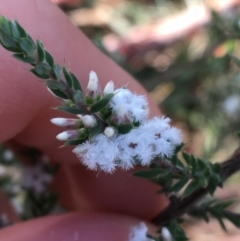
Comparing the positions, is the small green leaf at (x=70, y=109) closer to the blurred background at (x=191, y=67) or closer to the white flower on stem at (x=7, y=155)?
the white flower on stem at (x=7, y=155)

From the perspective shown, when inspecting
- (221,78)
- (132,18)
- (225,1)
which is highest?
(132,18)

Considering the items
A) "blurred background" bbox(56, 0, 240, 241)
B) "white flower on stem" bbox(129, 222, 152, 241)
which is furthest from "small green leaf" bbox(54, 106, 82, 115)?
"blurred background" bbox(56, 0, 240, 241)

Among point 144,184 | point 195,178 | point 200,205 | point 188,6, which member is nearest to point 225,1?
point 188,6

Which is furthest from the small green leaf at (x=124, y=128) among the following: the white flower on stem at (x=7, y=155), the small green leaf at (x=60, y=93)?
the white flower on stem at (x=7, y=155)

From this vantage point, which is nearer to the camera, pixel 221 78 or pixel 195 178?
pixel 195 178

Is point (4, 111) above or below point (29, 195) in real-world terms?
above

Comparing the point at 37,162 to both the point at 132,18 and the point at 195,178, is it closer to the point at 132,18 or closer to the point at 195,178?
the point at 195,178

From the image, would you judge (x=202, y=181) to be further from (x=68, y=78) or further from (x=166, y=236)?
(x=68, y=78)
